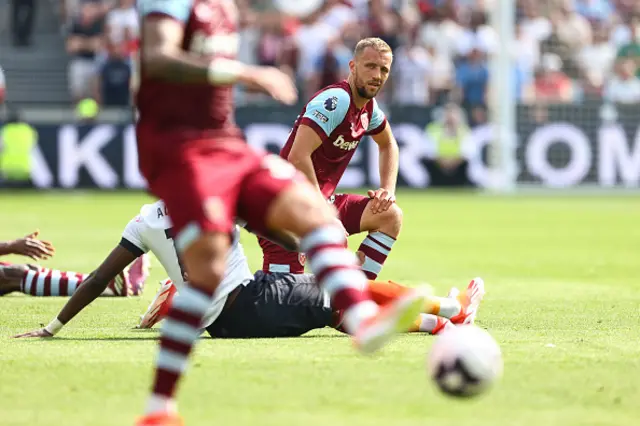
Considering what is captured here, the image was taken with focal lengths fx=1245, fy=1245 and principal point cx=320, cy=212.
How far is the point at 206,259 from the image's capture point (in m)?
5.10

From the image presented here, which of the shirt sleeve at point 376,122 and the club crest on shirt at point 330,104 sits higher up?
the club crest on shirt at point 330,104

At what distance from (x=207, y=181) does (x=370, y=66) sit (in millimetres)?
3557

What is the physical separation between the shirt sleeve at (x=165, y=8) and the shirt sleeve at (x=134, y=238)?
8.01 feet

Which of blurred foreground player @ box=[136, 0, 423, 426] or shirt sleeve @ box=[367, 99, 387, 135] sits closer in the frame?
blurred foreground player @ box=[136, 0, 423, 426]

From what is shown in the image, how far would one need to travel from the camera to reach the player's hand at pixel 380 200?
345 inches

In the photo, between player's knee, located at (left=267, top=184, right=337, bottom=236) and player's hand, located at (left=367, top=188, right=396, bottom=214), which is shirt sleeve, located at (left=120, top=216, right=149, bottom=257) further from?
player's knee, located at (left=267, top=184, right=337, bottom=236)

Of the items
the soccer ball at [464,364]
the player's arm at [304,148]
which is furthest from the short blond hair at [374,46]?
the soccer ball at [464,364]

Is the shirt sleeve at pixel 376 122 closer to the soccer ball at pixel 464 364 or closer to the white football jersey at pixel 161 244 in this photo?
the white football jersey at pixel 161 244

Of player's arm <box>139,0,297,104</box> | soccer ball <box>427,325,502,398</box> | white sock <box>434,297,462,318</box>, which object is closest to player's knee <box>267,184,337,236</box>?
Result: player's arm <box>139,0,297,104</box>

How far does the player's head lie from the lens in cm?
852

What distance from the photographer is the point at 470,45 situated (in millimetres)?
28234

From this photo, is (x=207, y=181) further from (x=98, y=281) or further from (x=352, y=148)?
(x=352, y=148)

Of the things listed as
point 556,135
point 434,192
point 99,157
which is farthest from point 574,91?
point 99,157

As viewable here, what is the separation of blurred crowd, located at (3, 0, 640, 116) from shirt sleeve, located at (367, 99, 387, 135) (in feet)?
56.0
